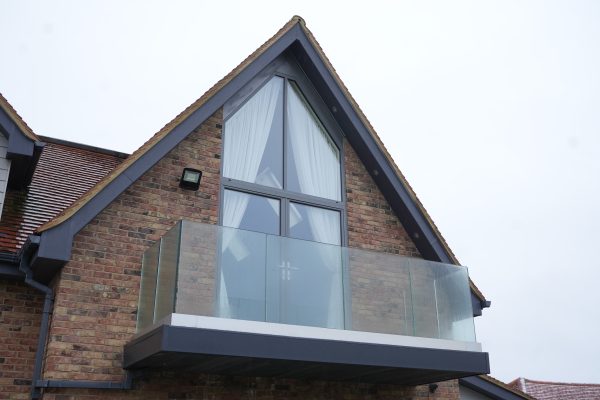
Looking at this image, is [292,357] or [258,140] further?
[258,140]

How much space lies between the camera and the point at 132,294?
8867 millimetres

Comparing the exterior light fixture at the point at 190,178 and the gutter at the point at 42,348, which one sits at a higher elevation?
the exterior light fixture at the point at 190,178

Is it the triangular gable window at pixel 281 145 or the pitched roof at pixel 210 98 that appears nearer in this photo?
the pitched roof at pixel 210 98

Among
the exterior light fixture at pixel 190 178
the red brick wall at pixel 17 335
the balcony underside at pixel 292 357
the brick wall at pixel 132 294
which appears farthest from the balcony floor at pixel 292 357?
the exterior light fixture at pixel 190 178

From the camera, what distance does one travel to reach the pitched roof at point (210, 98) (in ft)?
28.2

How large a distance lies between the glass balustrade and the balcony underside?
0.30 m

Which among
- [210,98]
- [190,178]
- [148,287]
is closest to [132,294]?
[148,287]

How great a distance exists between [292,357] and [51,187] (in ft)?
16.3

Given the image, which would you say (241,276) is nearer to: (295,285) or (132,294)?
(295,285)

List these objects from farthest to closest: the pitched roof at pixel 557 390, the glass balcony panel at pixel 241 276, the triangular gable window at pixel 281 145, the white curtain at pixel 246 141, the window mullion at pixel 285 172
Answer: the pitched roof at pixel 557 390
the triangular gable window at pixel 281 145
the window mullion at pixel 285 172
the white curtain at pixel 246 141
the glass balcony panel at pixel 241 276

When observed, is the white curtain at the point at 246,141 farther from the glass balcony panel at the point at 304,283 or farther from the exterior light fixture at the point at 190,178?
the glass balcony panel at the point at 304,283

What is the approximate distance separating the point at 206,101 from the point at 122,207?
2.03 metres

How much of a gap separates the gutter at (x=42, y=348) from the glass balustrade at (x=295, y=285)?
0.82 metres

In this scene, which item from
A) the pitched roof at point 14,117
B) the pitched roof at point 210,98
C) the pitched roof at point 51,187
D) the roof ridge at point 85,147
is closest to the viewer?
the pitched roof at point 210,98
